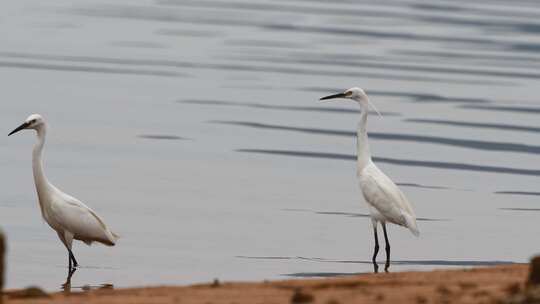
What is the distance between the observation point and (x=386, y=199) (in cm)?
1583

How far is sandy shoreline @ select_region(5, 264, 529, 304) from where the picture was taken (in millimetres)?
9789

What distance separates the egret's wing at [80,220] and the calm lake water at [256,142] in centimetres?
33

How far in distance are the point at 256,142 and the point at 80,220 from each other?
8.99 meters

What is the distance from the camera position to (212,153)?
2256 centimetres

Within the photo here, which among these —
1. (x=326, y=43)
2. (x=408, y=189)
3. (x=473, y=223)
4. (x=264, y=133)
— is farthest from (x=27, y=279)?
(x=326, y=43)

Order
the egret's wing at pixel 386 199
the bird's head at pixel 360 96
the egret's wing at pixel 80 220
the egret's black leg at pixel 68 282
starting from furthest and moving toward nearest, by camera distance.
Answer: the bird's head at pixel 360 96
the egret's wing at pixel 386 199
the egret's wing at pixel 80 220
the egret's black leg at pixel 68 282

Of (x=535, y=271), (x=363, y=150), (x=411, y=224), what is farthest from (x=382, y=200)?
(x=535, y=271)

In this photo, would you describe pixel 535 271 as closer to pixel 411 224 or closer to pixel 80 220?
pixel 411 224

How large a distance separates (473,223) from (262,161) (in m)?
4.70

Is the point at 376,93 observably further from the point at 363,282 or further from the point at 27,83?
the point at 363,282

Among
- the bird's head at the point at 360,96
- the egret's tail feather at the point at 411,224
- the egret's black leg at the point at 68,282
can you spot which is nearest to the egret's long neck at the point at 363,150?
the bird's head at the point at 360,96

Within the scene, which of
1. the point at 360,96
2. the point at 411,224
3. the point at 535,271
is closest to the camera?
the point at 535,271

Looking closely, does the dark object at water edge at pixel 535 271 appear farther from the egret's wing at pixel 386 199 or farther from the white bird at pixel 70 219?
the white bird at pixel 70 219

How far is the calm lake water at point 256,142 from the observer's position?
16.3 metres
